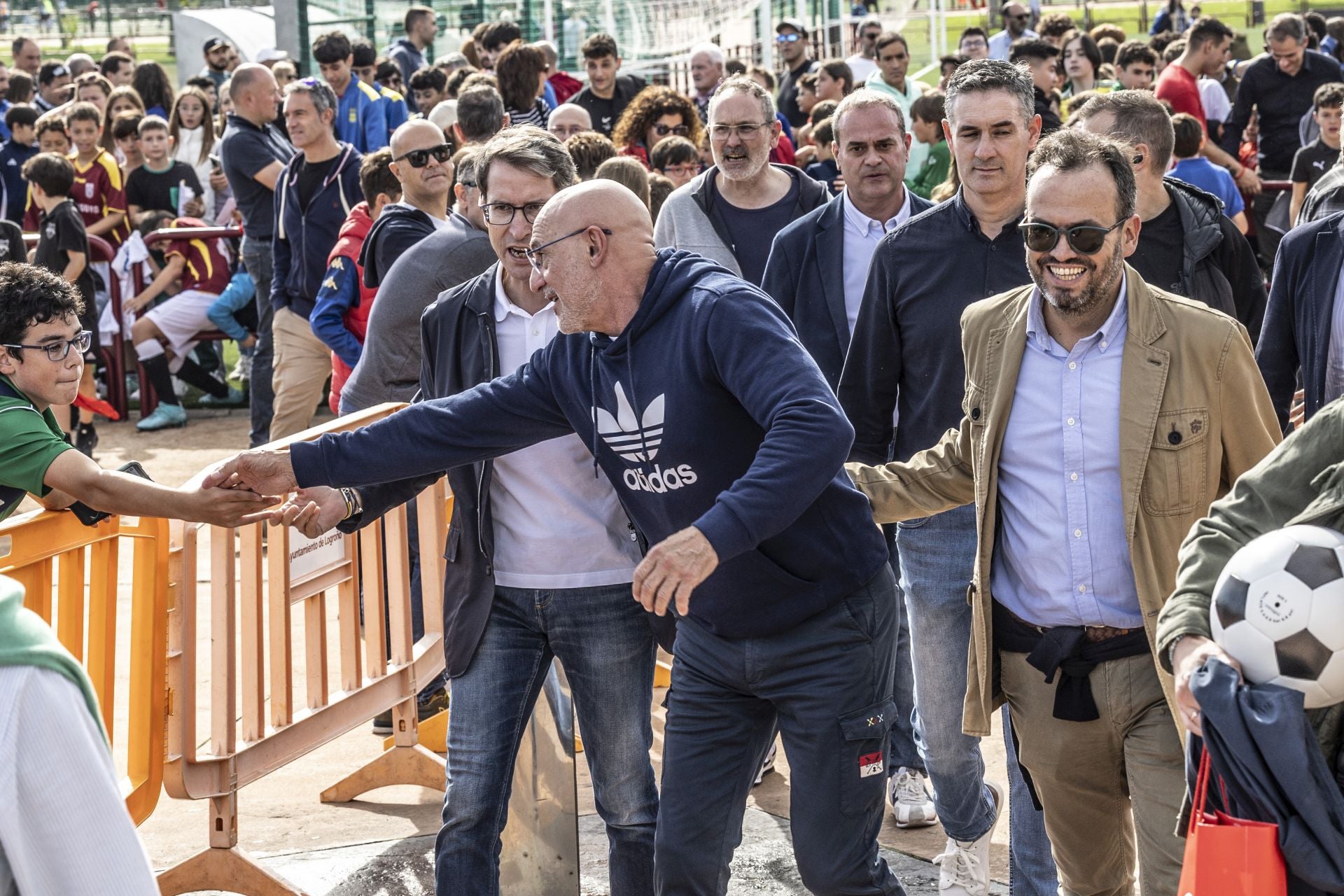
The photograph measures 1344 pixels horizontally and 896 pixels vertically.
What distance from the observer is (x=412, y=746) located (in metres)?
5.75

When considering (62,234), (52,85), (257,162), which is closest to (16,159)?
(62,234)

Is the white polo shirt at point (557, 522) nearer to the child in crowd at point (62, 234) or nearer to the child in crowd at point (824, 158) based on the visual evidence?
the child in crowd at point (824, 158)

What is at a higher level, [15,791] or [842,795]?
[15,791]

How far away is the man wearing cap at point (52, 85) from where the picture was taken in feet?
55.4

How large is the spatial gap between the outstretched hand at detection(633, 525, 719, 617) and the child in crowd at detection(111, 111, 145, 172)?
1085 cm

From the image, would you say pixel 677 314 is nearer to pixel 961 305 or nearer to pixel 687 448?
pixel 687 448

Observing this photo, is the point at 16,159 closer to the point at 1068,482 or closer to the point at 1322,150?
the point at 1322,150

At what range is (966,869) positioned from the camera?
15.3 ft

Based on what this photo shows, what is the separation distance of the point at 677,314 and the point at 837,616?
30.8 inches

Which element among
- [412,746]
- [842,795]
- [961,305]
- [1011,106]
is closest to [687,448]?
[842,795]

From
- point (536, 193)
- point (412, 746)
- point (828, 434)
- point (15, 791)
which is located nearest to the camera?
point (15, 791)

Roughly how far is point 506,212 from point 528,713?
4.40 ft

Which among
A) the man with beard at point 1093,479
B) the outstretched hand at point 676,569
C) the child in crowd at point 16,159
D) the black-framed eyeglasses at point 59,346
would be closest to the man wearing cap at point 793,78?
the child in crowd at point 16,159

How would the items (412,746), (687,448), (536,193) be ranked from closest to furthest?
(687,448) < (536,193) < (412,746)
